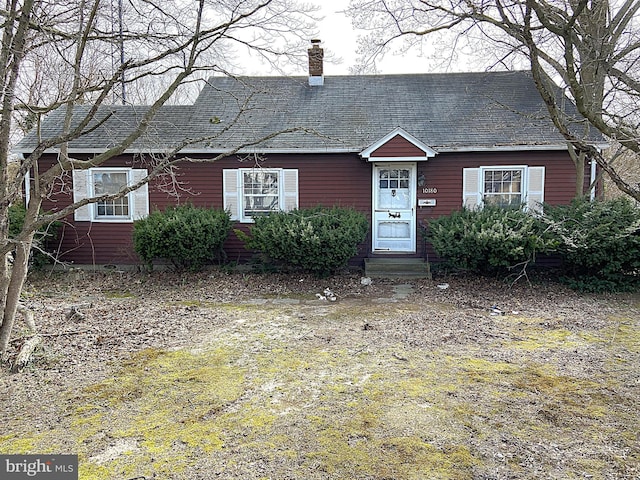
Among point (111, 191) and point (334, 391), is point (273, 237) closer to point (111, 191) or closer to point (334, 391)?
point (111, 191)

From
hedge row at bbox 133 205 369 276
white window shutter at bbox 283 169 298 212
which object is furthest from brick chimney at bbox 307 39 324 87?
hedge row at bbox 133 205 369 276

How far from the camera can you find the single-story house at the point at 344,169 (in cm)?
1097

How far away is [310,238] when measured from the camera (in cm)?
955

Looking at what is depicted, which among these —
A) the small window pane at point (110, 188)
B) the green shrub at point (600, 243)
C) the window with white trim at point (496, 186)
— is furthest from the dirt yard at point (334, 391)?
the small window pane at point (110, 188)

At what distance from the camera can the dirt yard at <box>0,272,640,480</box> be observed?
345 cm

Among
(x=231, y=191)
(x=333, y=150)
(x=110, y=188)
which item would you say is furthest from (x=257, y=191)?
(x=110, y=188)

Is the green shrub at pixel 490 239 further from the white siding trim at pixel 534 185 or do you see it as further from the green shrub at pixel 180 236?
the green shrub at pixel 180 236

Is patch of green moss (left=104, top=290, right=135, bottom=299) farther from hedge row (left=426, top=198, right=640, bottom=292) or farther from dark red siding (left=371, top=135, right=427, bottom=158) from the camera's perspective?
hedge row (left=426, top=198, right=640, bottom=292)

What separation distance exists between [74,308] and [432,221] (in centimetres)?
701

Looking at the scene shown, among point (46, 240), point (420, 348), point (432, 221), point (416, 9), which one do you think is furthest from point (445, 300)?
point (46, 240)

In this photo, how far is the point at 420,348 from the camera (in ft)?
20.0

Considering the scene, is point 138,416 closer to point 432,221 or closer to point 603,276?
point 432,221

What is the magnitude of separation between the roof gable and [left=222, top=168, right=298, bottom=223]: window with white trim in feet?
7.05

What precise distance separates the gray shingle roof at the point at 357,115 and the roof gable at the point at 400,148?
474mm
